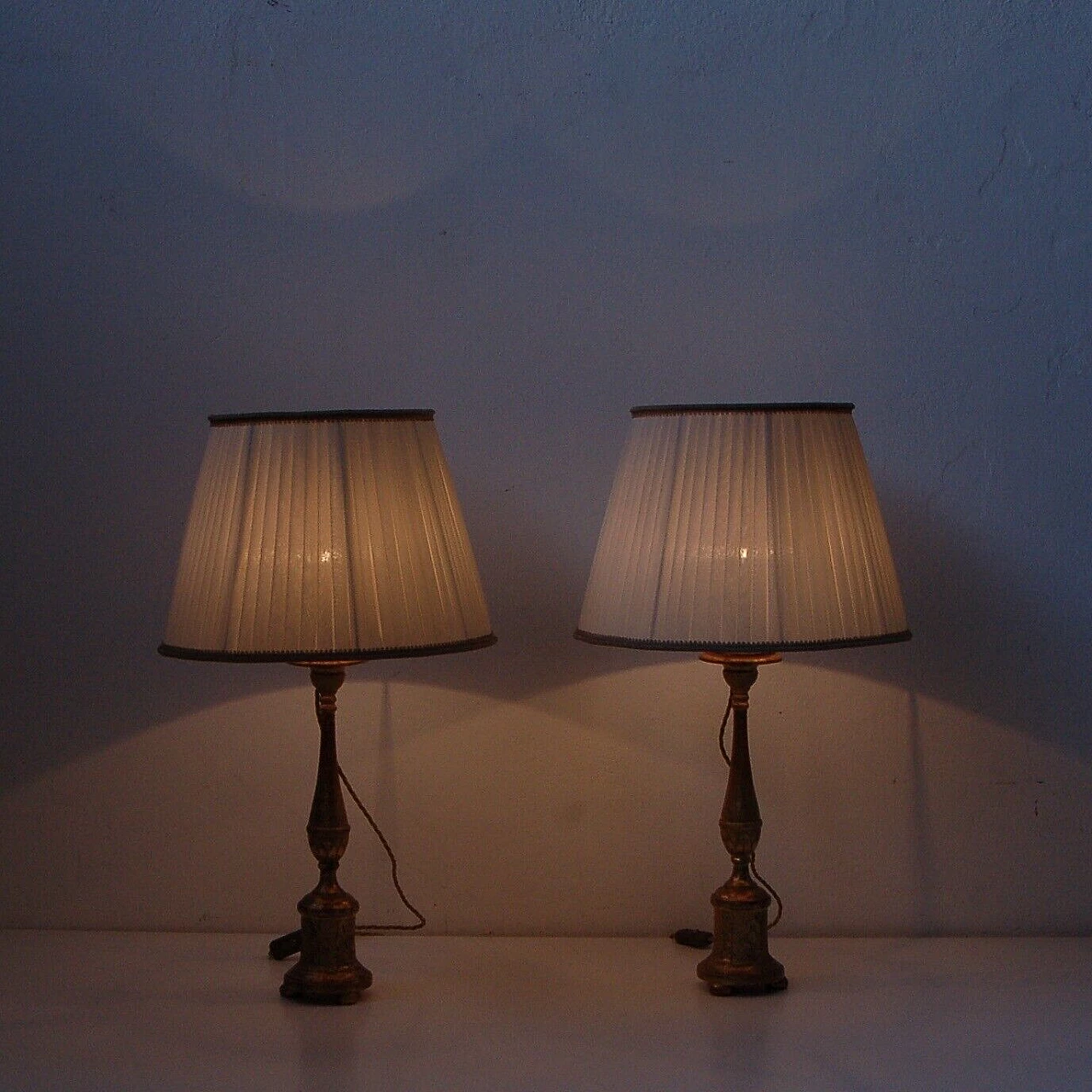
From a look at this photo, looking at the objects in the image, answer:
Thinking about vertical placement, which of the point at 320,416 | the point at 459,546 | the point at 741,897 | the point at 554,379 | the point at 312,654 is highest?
the point at 554,379

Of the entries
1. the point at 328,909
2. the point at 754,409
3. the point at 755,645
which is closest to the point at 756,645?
the point at 755,645

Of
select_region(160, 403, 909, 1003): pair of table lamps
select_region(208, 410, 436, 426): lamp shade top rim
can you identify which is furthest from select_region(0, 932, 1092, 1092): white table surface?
select_region(208, 410, 436, 426): lamp shade top rim

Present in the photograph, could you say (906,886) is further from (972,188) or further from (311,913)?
(972,188)

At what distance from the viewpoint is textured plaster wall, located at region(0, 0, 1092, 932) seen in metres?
1.48

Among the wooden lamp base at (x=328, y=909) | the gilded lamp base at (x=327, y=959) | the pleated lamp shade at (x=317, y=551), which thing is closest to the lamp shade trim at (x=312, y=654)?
the pleated lamp shade at (x=317, y=551)

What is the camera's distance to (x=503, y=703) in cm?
152

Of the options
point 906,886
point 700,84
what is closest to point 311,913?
point 906,886

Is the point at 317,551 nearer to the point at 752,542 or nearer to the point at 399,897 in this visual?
the point at 752,542

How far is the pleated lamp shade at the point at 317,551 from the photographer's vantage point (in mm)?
1155

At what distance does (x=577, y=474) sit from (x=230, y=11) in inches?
25.8

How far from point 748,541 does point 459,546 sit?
0.27 metres

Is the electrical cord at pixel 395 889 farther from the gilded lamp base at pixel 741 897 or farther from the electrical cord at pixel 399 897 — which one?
the gilded lamp base at pixel 741 897

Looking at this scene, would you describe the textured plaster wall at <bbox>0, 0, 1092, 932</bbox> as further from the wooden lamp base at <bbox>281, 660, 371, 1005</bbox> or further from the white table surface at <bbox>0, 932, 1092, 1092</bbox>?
the wooden lamp base at <bbox>281, 660, 371, 1005</bbox>

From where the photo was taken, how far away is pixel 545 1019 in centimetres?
123
